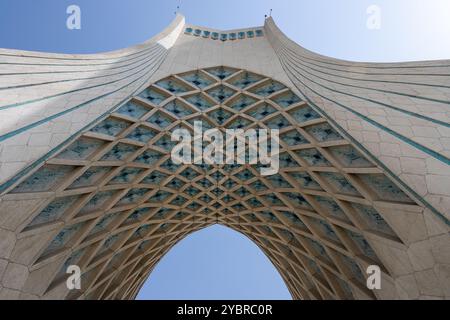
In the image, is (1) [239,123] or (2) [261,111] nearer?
(2) [261,111]

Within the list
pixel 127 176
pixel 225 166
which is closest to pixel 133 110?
pixel 127 176

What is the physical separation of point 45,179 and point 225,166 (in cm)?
637

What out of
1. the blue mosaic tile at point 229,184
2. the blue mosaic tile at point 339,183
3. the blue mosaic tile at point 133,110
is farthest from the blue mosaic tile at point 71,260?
the blue mosaic tile at point 339,183

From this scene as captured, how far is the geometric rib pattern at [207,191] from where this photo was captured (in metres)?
7.04

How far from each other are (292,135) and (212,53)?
5.74m

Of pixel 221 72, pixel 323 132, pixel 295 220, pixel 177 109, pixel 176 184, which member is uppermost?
pixel 221 72

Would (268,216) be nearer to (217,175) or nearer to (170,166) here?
(217,175)

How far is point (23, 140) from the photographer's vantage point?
624cm

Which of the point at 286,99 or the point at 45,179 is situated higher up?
the point at 286,99

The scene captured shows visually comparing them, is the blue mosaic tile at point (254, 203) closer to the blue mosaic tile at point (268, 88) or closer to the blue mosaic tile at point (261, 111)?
the blue mosaic tile at point (261, 111)

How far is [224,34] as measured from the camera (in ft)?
47.4

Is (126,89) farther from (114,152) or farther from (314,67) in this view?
(314,67)

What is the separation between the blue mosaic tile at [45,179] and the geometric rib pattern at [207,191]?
0.09 feet
